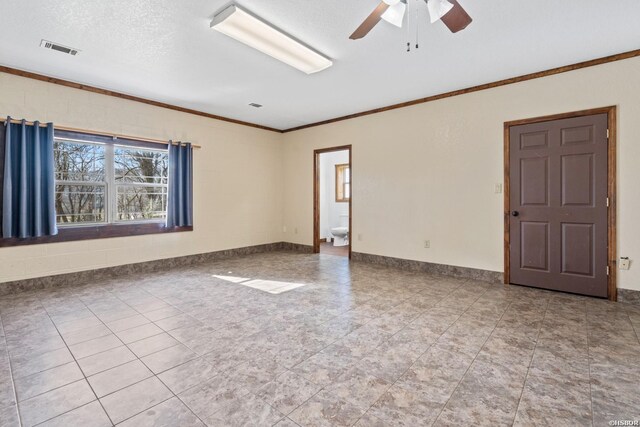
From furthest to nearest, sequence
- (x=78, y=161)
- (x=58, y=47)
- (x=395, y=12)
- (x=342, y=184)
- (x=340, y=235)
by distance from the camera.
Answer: (x=342, y=184)
(x=340, y=235)
(x=78, y=161)
(x=58, y=47)
(x=395, y=12)

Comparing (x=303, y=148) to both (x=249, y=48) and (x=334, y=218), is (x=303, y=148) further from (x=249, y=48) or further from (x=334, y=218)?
(x=249, y=48)

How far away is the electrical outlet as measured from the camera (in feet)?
10.8

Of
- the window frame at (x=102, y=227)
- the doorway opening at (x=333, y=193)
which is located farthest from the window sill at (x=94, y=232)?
the doorway opening at (x=333, y=193)

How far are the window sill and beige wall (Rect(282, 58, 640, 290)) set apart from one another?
336cm

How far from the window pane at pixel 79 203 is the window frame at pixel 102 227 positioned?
0.07 metres

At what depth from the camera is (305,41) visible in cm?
300

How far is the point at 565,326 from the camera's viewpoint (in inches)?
108

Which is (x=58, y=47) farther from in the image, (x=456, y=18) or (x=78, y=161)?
(x=456, y=18)

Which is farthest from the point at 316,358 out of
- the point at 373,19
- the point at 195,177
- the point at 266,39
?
the point at 195,177

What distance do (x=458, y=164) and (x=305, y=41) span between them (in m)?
2.73

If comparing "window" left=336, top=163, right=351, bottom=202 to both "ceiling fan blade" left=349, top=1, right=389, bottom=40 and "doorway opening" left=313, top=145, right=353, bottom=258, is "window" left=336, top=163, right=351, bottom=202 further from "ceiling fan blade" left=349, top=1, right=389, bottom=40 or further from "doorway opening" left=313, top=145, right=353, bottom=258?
"ceiling fan blade" left=349, top=1, right=389, bottom=40

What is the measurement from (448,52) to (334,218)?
551 cm

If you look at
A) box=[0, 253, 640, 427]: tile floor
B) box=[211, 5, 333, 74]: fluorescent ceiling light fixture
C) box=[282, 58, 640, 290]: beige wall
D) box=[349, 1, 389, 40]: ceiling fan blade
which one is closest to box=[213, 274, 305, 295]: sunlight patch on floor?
box=[0, 253, 640, 427]: tile floor

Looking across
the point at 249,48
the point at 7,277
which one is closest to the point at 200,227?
the point at 7,277
